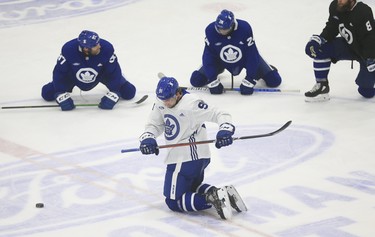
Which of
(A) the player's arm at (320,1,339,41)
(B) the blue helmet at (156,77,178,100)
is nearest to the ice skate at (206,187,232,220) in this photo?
(B) the blue helmet at (156,77,178,100)

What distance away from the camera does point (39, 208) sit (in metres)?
5.35

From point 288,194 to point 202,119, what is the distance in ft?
2.39

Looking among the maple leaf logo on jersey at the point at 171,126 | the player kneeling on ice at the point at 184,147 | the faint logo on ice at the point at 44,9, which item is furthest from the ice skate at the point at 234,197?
the faint logo on ice at the point at 44,9

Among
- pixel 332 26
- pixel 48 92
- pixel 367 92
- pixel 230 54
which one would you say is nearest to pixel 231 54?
pixel 230 54

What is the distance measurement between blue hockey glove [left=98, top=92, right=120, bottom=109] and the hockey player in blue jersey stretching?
0.74 m

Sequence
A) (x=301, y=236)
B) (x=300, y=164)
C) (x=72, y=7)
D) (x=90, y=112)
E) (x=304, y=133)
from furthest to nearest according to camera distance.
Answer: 1. (x=72, y=7)
2. (x=90, y=112)
3. (x=304, y=133)
4. (x=300, y=164)
5. (x=301, y=236)

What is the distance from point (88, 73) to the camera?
271 inches

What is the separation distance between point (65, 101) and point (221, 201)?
2.21 meters

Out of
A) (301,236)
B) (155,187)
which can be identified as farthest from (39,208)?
(301,236)

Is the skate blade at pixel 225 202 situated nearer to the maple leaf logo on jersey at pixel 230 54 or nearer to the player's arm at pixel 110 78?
the player's arm at pixel 110 78

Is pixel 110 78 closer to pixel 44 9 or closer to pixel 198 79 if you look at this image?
pixel 198 79

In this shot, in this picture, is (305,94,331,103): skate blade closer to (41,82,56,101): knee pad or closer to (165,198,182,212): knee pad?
(41,82,56,101): knee pad

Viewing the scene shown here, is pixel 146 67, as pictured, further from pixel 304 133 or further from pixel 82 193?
pixel 82 193

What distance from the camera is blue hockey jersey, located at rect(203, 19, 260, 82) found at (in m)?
7.05
